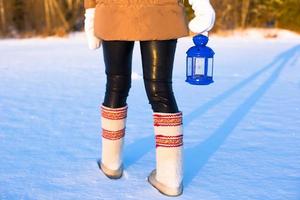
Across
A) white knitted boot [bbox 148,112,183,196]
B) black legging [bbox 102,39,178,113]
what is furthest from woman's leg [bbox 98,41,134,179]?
white knitted boot [bbox 148,112,183,196]

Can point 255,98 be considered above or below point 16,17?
above

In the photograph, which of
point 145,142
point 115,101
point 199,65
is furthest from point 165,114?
point 145,142

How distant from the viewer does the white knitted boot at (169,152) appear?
1.84m

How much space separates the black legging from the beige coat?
49 millimetres

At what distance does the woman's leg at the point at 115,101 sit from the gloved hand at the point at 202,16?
0.30 m

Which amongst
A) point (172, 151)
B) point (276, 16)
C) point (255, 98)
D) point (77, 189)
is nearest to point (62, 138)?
point (77, 189)

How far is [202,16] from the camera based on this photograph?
1763 mm

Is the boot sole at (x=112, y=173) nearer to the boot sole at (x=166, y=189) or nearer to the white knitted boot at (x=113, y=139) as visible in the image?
the white knitted boot at (x=113, y=139)

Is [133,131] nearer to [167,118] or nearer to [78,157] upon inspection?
[78,157]

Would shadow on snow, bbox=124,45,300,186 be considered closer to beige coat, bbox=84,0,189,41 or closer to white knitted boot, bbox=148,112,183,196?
white knitted boot, bbox=148,112,183,196

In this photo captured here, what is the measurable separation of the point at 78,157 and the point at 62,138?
426mm

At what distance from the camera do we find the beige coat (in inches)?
69.3

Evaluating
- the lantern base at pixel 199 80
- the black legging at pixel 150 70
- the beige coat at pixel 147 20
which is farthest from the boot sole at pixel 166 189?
the beige coat at pixel 147 20

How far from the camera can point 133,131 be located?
2928mm
